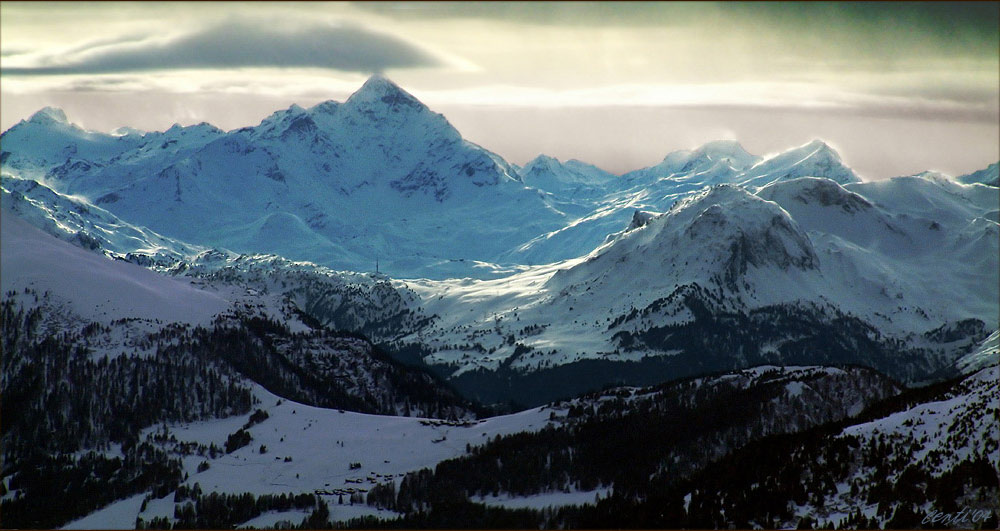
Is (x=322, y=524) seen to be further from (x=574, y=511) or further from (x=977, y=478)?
(x=977, y=478)

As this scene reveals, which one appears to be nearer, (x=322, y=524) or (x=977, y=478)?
(x=977, y=478)

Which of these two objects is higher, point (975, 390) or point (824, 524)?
point (975, 390)

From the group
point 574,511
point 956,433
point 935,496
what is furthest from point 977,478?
point 574,511

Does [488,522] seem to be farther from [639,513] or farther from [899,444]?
[899,444]

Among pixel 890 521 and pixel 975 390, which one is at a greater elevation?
pixel 975 390

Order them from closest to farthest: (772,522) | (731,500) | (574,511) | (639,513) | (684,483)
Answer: (772,522), (731,500), (639,513), (684,483), (574,511)

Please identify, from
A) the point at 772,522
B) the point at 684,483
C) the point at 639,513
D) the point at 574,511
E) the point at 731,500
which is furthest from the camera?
the point at 574,511

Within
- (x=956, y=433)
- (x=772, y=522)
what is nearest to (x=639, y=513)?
(x=772, y=522)

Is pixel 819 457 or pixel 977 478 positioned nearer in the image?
pixel 977 478

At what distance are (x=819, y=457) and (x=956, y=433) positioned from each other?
14421 millimetres

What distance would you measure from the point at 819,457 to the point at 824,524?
56.9ft

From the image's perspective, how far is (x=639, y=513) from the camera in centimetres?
14012

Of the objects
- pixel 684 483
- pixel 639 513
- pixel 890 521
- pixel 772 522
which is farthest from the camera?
pixel 684 483

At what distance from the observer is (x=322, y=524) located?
191000mm
